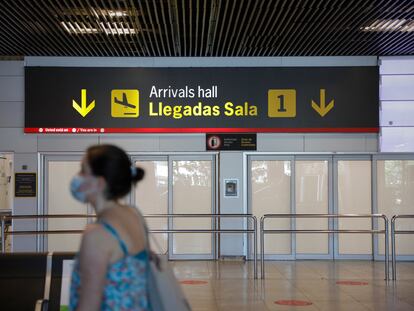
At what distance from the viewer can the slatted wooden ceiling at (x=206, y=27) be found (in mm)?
9227

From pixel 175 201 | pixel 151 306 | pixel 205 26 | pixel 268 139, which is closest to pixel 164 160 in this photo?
pixel 175 201

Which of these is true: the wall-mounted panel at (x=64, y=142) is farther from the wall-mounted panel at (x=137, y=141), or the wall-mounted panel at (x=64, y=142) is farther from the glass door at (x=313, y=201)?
the glass door at (x=313, y=201)

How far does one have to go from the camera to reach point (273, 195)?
12.9 meters

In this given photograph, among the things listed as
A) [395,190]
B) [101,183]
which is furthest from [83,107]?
[101,183]

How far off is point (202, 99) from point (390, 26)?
392 cm

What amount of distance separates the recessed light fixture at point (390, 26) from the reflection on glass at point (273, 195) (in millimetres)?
3452

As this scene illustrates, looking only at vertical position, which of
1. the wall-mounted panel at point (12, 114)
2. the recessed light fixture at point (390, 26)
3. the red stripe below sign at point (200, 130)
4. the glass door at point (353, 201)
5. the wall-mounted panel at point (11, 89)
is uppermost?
the recessed light fixture at point (390, 26)

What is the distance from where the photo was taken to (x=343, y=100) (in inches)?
500

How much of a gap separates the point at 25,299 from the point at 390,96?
9.39 meters

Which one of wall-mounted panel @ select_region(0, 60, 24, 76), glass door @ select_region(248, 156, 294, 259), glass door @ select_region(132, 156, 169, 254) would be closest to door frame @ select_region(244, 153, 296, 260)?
glass door @ select_region(248, 156, 294, 259)

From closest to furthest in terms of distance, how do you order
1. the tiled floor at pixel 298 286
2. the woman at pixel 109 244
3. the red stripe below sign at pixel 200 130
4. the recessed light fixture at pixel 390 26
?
the woman at pixel 109 244 → the tiled floor at pixel 298 286 → the recessed light fixture at pixel 390 26 → the red stripe below sign at pixel 200 130

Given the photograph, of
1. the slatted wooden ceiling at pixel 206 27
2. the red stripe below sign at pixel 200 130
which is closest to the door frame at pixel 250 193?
the red stripe below sign at pixel 200 130

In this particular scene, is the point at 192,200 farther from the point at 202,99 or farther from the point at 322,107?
the point at 322,107

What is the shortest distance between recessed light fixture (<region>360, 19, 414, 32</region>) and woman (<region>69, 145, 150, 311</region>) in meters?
8.47
